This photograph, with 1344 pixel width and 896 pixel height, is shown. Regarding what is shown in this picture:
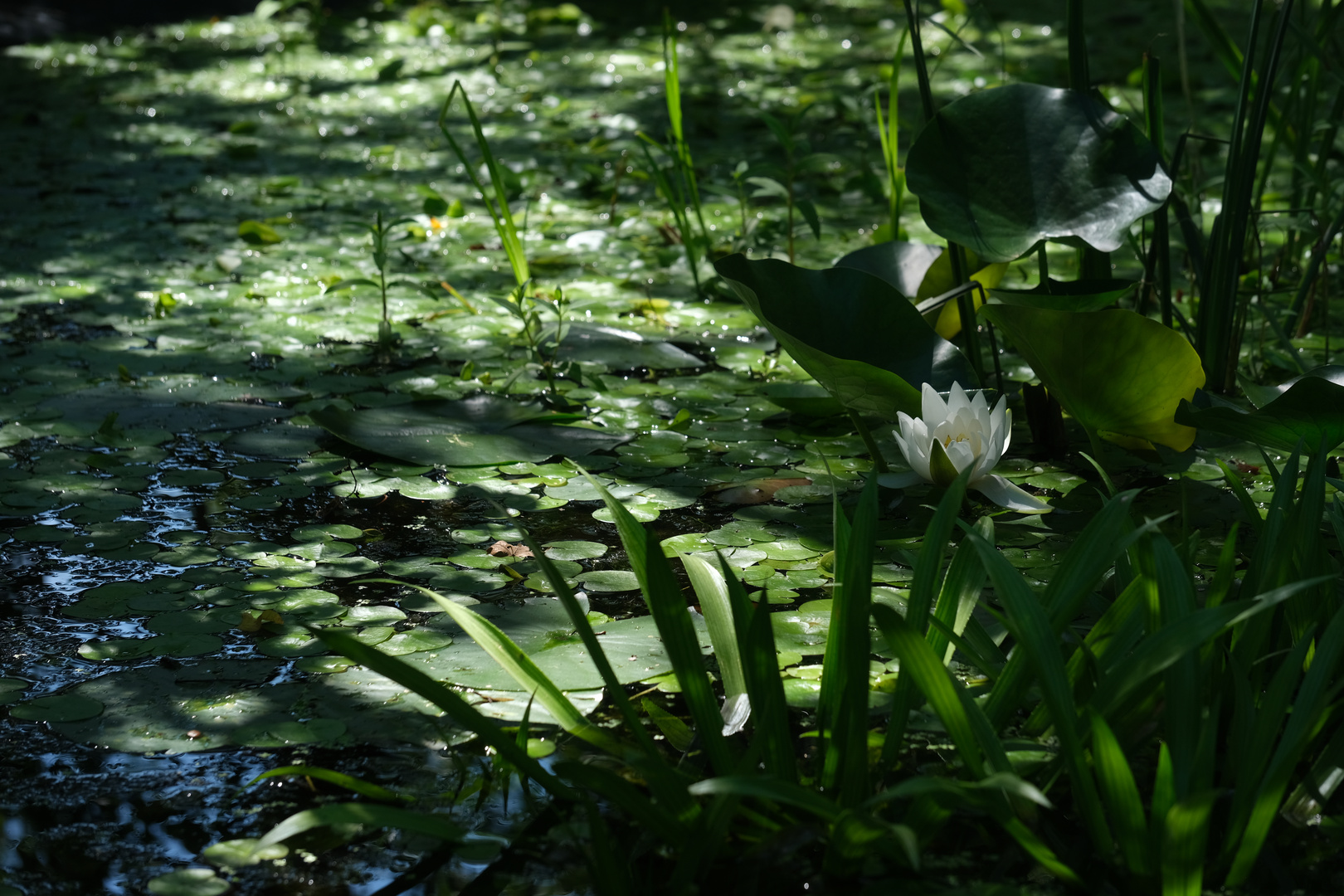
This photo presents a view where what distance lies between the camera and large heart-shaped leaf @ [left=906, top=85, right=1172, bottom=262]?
1589 millimetres

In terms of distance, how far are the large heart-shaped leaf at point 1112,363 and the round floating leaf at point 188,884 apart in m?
1.05

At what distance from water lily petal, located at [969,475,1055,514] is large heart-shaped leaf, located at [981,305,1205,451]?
0.44 ft

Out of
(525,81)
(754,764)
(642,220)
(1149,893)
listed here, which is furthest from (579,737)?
(525,81)

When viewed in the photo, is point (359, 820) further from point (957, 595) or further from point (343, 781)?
point (957, 595)

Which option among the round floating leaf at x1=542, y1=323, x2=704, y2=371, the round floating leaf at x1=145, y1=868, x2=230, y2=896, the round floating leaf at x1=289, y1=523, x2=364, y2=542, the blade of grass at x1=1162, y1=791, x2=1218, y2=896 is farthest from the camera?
the round floating leaf at x1=542, y1=323, x2=704, y2=371

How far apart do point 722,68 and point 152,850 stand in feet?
13.3

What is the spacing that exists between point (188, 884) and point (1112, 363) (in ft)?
3.85

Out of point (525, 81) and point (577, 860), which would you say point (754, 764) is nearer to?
point (577, 860)

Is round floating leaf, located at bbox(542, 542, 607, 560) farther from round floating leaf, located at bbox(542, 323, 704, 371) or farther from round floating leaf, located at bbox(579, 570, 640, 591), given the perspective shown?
round floating leaf, located at bbox(542, 323, 704, 371)

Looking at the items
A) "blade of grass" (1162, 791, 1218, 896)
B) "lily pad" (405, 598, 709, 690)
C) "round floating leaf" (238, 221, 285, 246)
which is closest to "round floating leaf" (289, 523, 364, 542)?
"lily pad" (405, 598, 709, 690)

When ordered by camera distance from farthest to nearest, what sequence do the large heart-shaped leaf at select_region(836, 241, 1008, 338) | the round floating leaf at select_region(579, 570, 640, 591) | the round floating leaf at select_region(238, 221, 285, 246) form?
the round floating leaf at select_region(238, 221, 285, 246)
the large heart-shaped leaf at select_region(836, 241, 1008, 338)
the round floating leaf at select_region(579, 570, 640, 591)

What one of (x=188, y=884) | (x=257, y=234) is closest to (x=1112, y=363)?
(x=188, y=884)

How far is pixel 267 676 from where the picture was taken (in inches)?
47.1

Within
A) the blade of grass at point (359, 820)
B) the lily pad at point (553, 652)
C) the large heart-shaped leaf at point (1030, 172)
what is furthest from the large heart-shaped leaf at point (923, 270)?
the blade of grass at point (359, 820)
